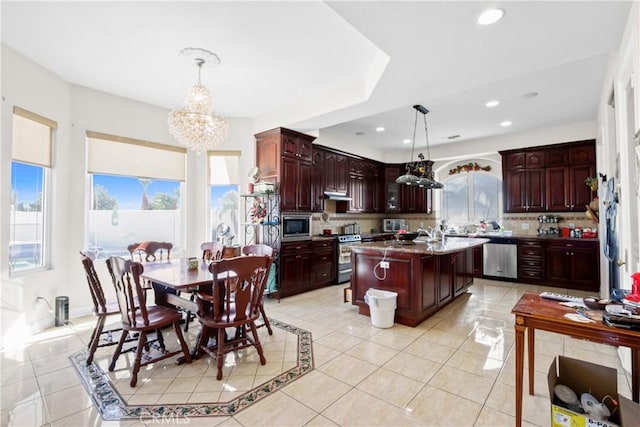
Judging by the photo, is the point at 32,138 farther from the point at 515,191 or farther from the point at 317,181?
the point at 515,191

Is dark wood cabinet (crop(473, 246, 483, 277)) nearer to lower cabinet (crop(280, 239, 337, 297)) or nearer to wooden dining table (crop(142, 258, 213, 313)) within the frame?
lower cabinet (crop(280, 239, 337, 297))

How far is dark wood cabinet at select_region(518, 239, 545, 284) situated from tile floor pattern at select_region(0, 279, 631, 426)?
2486 mm

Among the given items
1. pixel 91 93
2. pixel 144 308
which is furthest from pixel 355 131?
pixel 144 308

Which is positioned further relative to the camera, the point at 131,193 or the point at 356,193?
the point at 356,193

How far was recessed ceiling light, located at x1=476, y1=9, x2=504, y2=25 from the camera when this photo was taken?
6.81ft

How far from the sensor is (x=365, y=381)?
2311mm

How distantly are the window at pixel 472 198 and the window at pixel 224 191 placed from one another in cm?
513

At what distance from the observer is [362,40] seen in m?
2.83

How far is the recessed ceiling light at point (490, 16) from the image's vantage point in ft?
6.81

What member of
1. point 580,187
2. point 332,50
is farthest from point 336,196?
point 580,187

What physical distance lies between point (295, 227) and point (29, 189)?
3391 mm

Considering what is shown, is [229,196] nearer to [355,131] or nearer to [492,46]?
[355,131]

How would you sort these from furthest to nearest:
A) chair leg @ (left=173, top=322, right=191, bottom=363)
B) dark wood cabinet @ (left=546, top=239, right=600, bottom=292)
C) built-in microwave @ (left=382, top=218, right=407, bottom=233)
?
built-in microwave @ (left=382, top=218, right=407, bottom=233) < dark wood cabinet @ (left=546, top=239, right=600, bottom=292) < chair leg @ (left=173, top=322, right=191, bottom=363)

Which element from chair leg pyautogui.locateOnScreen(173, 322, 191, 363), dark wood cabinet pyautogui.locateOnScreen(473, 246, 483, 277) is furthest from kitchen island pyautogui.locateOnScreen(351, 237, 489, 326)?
chair leg pyautogui.locateOnScreen(173, 322, 191, 363)
